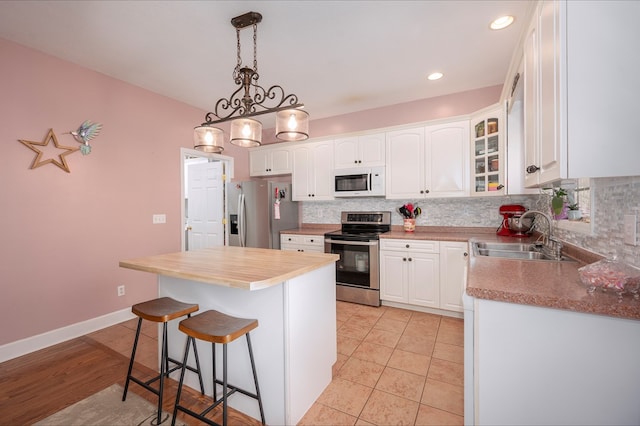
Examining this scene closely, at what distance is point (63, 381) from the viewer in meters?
2.04

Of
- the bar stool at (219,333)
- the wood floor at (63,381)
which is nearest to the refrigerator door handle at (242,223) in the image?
the wood floor at (63,381)

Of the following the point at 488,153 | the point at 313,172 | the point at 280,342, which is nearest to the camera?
the point at 280,342

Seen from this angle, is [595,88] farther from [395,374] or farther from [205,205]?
[205,205]

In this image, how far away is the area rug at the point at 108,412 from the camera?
163 cm

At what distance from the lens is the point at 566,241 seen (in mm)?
1921

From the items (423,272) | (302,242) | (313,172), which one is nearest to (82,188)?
(302,242)

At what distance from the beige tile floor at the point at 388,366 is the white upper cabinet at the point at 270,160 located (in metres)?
2.37

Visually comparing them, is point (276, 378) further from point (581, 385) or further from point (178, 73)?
point (178, 73)

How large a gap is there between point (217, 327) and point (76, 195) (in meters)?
2.41

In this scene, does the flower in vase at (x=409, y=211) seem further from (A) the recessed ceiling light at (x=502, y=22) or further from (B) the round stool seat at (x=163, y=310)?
(B) the round stool seat at (x=163, y=310)

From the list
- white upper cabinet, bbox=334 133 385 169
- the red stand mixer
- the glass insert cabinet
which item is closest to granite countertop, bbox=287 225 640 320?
the red stand mixer

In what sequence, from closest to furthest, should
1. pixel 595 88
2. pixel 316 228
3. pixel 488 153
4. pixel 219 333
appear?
pixel 595 88 < pixel 219 333 < pixel 488 153 < pixel 316 228

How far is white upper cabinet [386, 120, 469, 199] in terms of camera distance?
3.19 metres

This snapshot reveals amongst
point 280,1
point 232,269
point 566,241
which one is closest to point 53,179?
point 232,269
